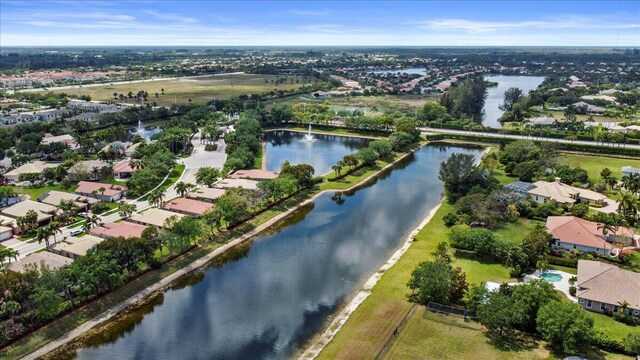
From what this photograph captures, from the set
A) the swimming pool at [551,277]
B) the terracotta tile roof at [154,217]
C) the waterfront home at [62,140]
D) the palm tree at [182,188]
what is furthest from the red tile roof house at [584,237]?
the waterfront home at [62,140]

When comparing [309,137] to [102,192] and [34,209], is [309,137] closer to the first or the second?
[102,192]

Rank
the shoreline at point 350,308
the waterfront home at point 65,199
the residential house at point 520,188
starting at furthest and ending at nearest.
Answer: the residential house at point 520,188 → the waterfront home at point 65,199 → the shoreline at point 350,308

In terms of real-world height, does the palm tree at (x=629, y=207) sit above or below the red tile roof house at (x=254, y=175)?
above

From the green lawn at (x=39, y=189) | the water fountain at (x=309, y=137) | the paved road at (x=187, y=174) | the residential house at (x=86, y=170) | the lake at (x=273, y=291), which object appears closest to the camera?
the lake at (x=273, y=291)

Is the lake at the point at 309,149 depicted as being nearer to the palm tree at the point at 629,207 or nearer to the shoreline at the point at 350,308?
the shoreline at the point at 350,308

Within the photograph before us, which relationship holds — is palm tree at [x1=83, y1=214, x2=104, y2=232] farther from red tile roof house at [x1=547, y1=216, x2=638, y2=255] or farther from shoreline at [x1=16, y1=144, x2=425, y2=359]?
red tile roof house at [x1=547, y1=216, x2=638, y2=255]

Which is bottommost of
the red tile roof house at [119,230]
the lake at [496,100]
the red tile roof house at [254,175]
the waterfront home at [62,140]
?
the red tile roof house at [119,230]

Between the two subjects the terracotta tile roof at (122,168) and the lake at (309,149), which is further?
the lake at (309,149)
